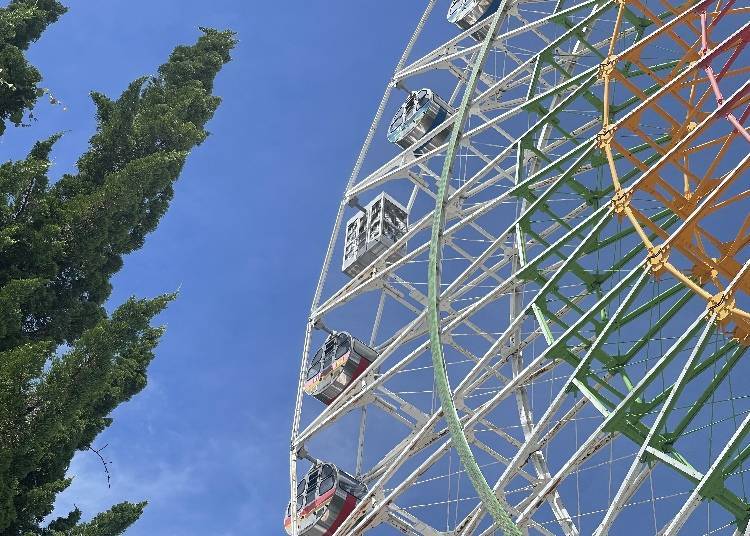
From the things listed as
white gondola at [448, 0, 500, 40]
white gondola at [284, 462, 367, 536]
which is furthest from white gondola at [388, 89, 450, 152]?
white gondola at [284, 462, 367, 536]

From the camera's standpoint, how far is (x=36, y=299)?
2530cm

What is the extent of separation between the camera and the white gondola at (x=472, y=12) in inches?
1679

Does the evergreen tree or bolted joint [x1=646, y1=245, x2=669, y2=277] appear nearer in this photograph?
bolted joint [x1=646, y1=245, x2=669, y2=277]

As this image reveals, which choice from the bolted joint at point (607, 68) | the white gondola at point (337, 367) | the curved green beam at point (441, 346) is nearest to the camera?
the curved green beam at point (441, 346)

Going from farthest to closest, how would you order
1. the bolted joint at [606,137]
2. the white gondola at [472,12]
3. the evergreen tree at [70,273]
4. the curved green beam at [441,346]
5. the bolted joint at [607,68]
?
the white gondola at [472,12] → the bolted joint at [607,68] → the bolted joint at [606,137] → the evergreen tree at [70,273] → the curved green beam at [441,346]

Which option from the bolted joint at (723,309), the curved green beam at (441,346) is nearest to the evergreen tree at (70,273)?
the curved green beam at (441,346)

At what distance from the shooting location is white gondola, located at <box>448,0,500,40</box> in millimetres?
42656

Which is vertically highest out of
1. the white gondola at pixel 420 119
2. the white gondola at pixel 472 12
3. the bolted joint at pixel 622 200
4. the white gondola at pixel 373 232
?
the white gondola at pixel 472 12

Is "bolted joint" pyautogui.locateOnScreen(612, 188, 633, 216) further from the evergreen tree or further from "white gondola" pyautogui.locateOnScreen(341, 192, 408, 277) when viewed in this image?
"white gondola" pyautogui.locateOnScreen(341, 192, 408, 277)

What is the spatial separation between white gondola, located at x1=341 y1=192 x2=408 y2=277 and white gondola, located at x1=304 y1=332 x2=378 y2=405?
9.64 feet

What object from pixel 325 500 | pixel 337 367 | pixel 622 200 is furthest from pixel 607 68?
pixel 325 500

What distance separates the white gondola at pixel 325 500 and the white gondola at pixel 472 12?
65.2 feet

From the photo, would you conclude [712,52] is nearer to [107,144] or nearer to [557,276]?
[557,276]

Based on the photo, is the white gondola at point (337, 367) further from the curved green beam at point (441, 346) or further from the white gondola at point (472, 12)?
the white gondola at point (472, 12)
